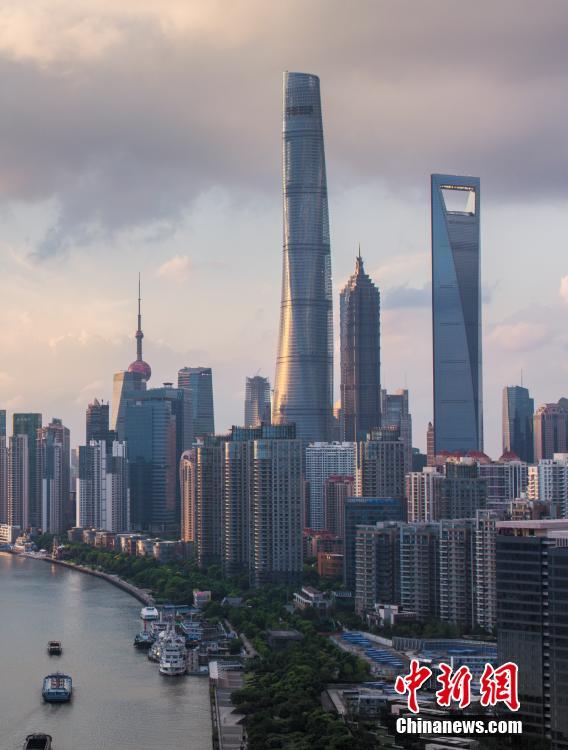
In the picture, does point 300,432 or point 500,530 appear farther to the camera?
point 300,432

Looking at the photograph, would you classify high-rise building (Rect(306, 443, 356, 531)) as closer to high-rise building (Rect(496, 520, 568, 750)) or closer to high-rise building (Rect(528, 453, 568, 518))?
high-rise building (Rect(528, 453, 568, 518))

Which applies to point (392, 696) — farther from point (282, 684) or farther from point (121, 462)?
point (121, 462)

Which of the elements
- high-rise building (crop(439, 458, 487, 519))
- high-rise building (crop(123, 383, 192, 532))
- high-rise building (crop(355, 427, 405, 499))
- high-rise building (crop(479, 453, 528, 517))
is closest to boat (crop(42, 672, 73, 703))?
high-rise building (crop(439, 458, 487, 519))

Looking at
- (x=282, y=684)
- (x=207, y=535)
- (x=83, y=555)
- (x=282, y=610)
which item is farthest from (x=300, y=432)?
(x=282, y=684)

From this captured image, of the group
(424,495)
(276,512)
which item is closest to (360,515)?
(424,495)

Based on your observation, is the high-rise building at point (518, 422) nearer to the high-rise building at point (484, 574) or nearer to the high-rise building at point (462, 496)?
the high-rise building at point (462, 496)

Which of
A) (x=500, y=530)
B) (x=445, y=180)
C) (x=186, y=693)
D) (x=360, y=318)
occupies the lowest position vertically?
(x=186, y=693)
